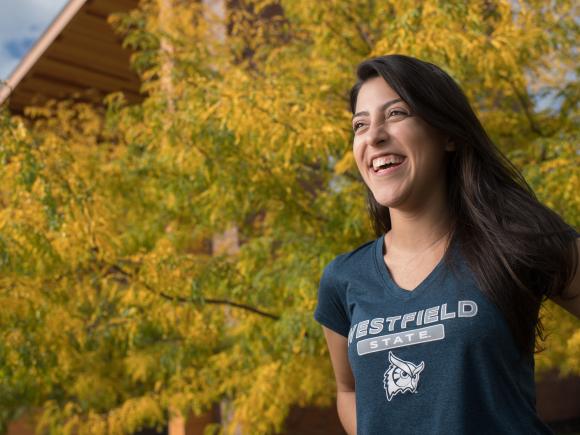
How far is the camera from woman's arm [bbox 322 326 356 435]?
6.10 feet

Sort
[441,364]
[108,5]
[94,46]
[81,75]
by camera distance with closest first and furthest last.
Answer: [441,364] < [108,5] < [94,46] < [81,75]

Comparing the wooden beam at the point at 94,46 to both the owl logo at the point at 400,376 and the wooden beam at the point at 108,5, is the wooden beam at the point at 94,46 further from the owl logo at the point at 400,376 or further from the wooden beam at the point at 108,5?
the owl logo at the point at 400,376

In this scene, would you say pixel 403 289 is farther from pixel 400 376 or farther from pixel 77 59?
pixel 77 59

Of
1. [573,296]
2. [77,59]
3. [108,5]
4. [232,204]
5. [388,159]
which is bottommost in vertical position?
[573,296]

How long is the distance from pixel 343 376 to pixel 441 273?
0.51 m

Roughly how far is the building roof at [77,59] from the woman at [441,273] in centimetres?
809

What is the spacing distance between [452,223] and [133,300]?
279cm

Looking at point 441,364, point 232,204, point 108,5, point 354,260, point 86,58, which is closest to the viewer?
point 441,364

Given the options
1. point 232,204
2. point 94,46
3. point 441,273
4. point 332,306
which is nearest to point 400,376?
point 441,273

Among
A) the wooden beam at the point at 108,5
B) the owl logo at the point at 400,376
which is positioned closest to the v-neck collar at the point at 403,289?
the owl logo at the point at 400,376

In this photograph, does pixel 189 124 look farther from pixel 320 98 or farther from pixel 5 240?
pixel 5 240

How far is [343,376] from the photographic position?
1.91 m

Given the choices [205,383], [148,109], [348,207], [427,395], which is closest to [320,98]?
[348,207]

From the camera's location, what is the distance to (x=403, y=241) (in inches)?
66.4
